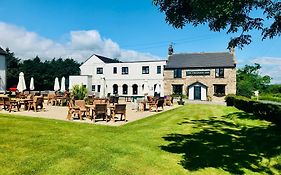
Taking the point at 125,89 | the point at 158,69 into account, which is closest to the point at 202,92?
the point at 158,69

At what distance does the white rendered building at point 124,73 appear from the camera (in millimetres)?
53031

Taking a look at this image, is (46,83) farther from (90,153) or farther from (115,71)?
(90,153)

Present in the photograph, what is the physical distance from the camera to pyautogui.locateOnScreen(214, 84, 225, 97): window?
1882 inches

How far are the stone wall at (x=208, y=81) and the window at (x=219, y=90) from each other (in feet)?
1.64

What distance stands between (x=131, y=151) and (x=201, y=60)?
4424cm

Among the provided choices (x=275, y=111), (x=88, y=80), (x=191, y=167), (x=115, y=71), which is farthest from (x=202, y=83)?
(x=191, y=167)

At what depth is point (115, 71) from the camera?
5656cm

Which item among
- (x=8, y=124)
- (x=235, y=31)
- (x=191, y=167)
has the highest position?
(x=235, y=31)

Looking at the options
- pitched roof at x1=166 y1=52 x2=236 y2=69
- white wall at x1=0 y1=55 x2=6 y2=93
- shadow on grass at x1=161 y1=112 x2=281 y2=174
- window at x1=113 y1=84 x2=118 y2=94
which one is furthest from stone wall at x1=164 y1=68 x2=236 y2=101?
shadow on grass at x1=161 y1=112 x2=281 y2=174

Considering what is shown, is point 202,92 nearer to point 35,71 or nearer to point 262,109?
point 262,109

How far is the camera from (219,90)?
158 feet

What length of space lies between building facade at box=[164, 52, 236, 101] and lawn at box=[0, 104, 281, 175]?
36.4m

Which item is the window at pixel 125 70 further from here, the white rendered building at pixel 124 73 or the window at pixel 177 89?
the window at pixel 177 89

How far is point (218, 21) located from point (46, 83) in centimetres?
6548
